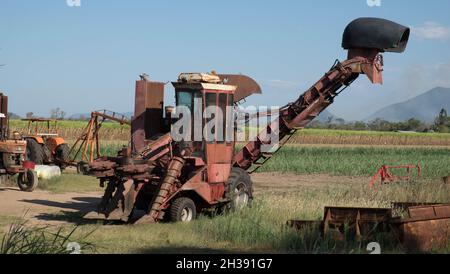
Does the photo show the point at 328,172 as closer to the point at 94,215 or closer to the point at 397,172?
the point at 397,172

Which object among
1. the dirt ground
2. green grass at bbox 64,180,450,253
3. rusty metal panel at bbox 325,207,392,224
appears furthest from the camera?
the dirt ground

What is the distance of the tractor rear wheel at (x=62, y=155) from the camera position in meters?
26.4

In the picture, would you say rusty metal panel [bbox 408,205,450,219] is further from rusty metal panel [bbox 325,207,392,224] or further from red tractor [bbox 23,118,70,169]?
red tractor [bbox 23,118,70,169]

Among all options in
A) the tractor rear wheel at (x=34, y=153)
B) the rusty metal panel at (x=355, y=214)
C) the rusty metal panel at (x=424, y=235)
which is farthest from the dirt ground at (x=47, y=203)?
the rusty metal panel at (x=424, y=235)

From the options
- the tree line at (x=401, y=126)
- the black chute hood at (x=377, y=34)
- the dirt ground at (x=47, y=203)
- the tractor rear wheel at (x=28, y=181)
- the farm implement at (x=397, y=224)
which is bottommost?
the dirt ground at (x=47, y=203)

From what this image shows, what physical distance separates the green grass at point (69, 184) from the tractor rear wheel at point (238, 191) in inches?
314

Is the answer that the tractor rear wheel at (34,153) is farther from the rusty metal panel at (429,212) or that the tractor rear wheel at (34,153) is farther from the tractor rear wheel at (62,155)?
the rusty metal panel at (429,212)

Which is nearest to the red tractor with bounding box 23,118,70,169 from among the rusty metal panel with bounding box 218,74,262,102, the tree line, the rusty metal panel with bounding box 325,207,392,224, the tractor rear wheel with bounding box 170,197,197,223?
the rusty metal panel with bounding box 218,74,262,102

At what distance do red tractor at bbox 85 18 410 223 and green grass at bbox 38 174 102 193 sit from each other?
7332mm

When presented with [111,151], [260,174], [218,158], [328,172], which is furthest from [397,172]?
[218,158]

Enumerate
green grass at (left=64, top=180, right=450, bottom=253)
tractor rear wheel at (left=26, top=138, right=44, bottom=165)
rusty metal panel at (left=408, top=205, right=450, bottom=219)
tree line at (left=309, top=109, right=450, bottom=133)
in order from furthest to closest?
tree line at (left=309, top=109, right=450, bottom=133), tractor rear wheel at (left=26, top=138, right=44, bottom=165), rusty metal panel at (left=408, top=205, right=450, bottom=219), green grass at (left=64, top=180, right=450, bottom=253)

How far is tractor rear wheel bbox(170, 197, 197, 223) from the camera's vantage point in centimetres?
1433

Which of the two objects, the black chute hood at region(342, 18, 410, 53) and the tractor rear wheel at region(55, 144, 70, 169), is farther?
the tractor rear wheel at region(55, 144, 70, 169)

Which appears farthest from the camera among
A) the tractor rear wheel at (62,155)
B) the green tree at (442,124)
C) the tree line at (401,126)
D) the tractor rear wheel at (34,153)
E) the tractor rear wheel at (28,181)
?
the tree line at (401,126)
